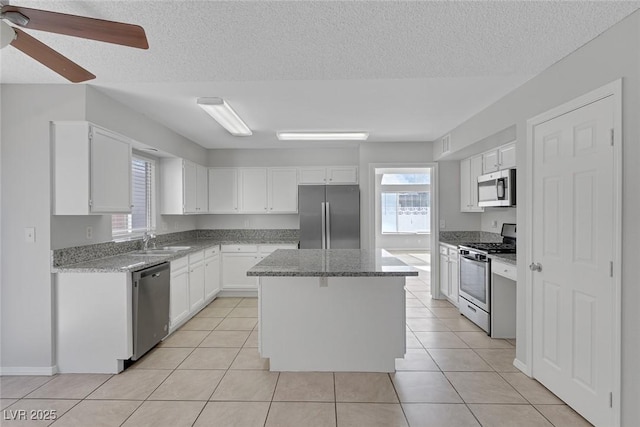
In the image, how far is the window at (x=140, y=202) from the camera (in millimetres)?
3993

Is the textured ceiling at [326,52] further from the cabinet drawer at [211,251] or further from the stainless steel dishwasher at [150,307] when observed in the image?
the cabinet drawer at [211,251]

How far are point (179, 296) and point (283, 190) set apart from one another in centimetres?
243

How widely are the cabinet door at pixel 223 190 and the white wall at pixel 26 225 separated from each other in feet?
9.37

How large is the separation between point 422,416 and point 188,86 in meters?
3.15

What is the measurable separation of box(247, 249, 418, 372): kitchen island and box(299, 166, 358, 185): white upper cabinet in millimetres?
2870

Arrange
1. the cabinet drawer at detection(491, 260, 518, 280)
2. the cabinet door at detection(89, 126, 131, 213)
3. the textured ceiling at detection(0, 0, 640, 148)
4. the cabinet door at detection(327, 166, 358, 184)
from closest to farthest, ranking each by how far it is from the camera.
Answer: the textured ceiling at detection(0, 0, 640, 148) < the cabinet door at detection(89, 126, 131, 213) < the cabinet drawer at detection(491, 260, 518, 280) < the cabinet door at detection(327, 166, 358, 184)

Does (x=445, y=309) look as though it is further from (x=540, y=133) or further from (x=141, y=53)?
(x=141, y=53)

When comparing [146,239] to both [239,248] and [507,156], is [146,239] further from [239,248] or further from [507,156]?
[507,156]

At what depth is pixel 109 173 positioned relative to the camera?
301cm

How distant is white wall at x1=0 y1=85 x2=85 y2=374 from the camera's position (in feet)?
9.02

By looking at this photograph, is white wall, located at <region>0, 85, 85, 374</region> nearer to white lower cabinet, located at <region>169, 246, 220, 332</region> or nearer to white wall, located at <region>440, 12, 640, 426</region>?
white lower cabinet, located at <region>169, 246, 220, 332</region>

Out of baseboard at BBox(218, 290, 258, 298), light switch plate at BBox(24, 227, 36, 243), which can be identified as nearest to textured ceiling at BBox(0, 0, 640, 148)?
light switch plate at BBox(24, 227, 36, 243)

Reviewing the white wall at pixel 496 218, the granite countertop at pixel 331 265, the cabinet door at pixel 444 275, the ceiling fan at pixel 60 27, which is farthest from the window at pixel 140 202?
the white wall at pixel 496 218

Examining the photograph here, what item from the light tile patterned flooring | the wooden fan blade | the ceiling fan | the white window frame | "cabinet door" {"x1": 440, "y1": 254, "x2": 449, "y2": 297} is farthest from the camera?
"cabinet door" {"x1": 440, "y1": 254, "x2": 449, "y2": 297}
